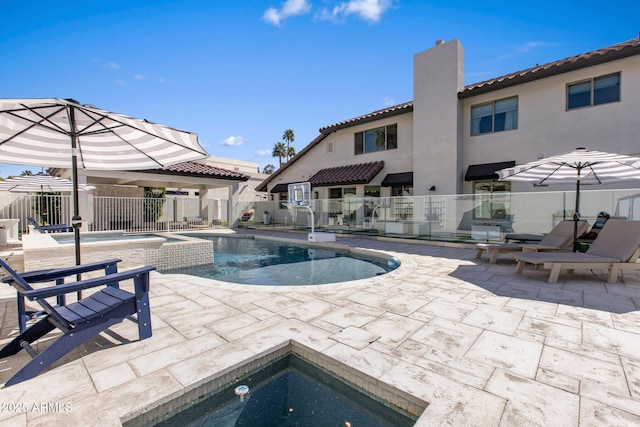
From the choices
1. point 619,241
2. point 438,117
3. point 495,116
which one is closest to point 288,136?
point 438,117

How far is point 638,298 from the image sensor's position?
456cm

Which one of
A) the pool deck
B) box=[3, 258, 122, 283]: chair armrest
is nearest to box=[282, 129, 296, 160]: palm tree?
the pool deck

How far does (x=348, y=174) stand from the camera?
16.8m

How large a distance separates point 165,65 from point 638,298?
46.6ft

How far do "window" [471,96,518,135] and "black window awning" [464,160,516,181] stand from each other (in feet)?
4.95

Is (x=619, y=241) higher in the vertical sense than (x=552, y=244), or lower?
higher

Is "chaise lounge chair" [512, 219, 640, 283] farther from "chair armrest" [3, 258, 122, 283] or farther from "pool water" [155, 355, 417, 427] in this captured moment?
"chair armrest" [3, 258, 122, 283]

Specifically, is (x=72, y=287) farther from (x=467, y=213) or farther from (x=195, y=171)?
(x=195, y=171)

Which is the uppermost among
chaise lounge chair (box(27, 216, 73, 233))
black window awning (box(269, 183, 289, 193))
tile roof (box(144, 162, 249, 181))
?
tile roof (box(144, 162, 249, 181))

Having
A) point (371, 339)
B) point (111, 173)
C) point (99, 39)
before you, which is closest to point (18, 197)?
point (111, 173)

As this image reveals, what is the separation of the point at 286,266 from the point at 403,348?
577 cm

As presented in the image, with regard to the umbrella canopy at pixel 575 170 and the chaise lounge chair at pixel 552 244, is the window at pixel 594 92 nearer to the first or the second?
the umbrella canopy at pixel 575 170

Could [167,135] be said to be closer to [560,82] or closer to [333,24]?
[333,24]

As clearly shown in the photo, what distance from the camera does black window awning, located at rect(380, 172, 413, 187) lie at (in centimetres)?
1486
